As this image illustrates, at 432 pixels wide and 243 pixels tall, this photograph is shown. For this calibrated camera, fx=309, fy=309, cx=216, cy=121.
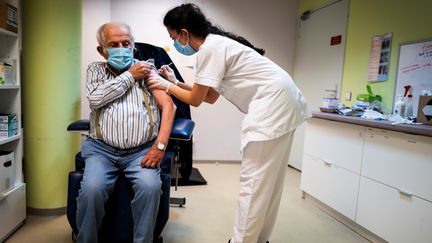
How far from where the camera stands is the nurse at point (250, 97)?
133 cm

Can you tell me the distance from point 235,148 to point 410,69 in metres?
2.05

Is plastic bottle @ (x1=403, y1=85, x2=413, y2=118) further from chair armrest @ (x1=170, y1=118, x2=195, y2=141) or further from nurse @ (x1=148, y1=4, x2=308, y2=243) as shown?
chair armrest @ (x1=170, y1=118, x2=195, y2=141)

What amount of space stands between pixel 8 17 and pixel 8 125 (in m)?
0.57

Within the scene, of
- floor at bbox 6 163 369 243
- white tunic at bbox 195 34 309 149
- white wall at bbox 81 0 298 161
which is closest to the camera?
white tunic at bbox 195 34 309 149

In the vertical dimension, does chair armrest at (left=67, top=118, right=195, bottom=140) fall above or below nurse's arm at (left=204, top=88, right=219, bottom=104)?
below

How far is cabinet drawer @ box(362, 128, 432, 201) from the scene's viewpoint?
5.16ft

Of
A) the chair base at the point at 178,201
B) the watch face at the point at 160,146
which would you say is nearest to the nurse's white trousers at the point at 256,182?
the watch face at the point at 160,146

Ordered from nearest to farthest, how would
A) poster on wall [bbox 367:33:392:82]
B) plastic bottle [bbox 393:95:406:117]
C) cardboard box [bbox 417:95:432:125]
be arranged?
cardboard box [bbox 417:95:432:125] → plastic bottle [bbox 393:95:406:117] → poster on wall [bbox 367:33:392:82]

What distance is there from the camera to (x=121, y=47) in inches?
64.2

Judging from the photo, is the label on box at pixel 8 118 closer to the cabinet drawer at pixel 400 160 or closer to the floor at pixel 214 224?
the floor at pixel 214 224

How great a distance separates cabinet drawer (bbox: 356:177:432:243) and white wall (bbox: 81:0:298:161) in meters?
1.94

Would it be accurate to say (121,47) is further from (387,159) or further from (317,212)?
(317,212)

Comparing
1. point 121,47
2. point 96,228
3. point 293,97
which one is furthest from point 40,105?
point 293,97

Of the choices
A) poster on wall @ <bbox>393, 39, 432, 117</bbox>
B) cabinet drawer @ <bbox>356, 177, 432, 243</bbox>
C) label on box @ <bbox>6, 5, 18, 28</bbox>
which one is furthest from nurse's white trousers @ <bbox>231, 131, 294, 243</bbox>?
label on box @ <bbox>6, 5, 18, 28</bbox>
